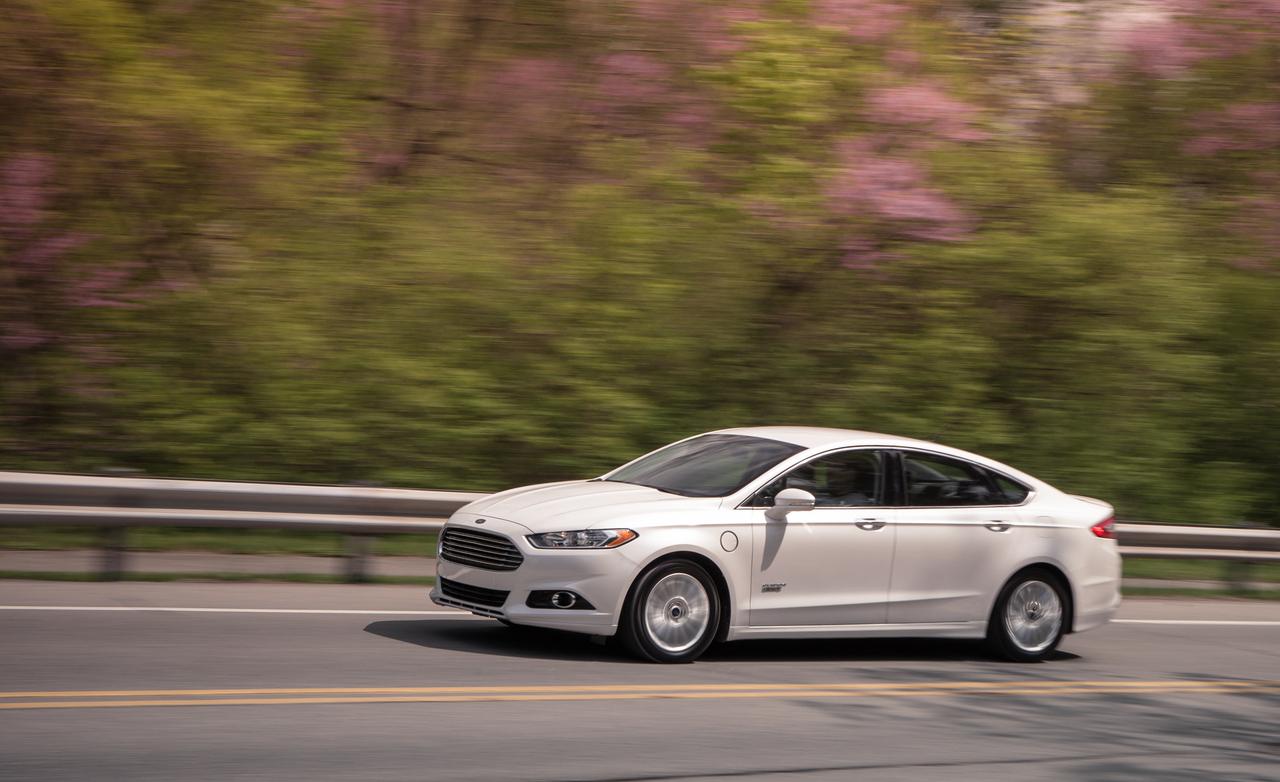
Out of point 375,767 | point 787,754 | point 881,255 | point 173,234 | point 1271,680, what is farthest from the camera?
point 881,255

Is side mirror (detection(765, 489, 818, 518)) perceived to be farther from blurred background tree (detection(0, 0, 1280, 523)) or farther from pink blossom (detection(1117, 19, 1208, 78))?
pink blossom (detection(1117, 19, 1208, 78))

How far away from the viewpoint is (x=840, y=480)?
31.9 ft

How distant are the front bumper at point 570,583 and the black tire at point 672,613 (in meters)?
0.11

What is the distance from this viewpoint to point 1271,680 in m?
10.3

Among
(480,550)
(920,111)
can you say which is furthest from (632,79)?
(480,550)

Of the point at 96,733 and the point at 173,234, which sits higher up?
the point at 173,234

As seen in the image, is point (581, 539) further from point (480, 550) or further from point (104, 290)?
point (104, 290)

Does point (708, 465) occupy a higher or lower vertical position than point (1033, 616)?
higher

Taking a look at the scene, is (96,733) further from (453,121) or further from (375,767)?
(453,121)

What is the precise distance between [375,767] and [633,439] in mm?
9933

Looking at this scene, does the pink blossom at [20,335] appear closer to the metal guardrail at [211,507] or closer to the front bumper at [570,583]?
the metal guardrail at [211,507]

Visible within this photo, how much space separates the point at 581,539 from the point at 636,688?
3.28ft

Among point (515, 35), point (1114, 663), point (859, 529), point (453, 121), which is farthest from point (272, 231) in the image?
point (1114, 663)

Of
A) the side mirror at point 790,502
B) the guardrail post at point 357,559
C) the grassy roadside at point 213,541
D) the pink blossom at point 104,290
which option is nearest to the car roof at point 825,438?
the side mirror at point 790,502
